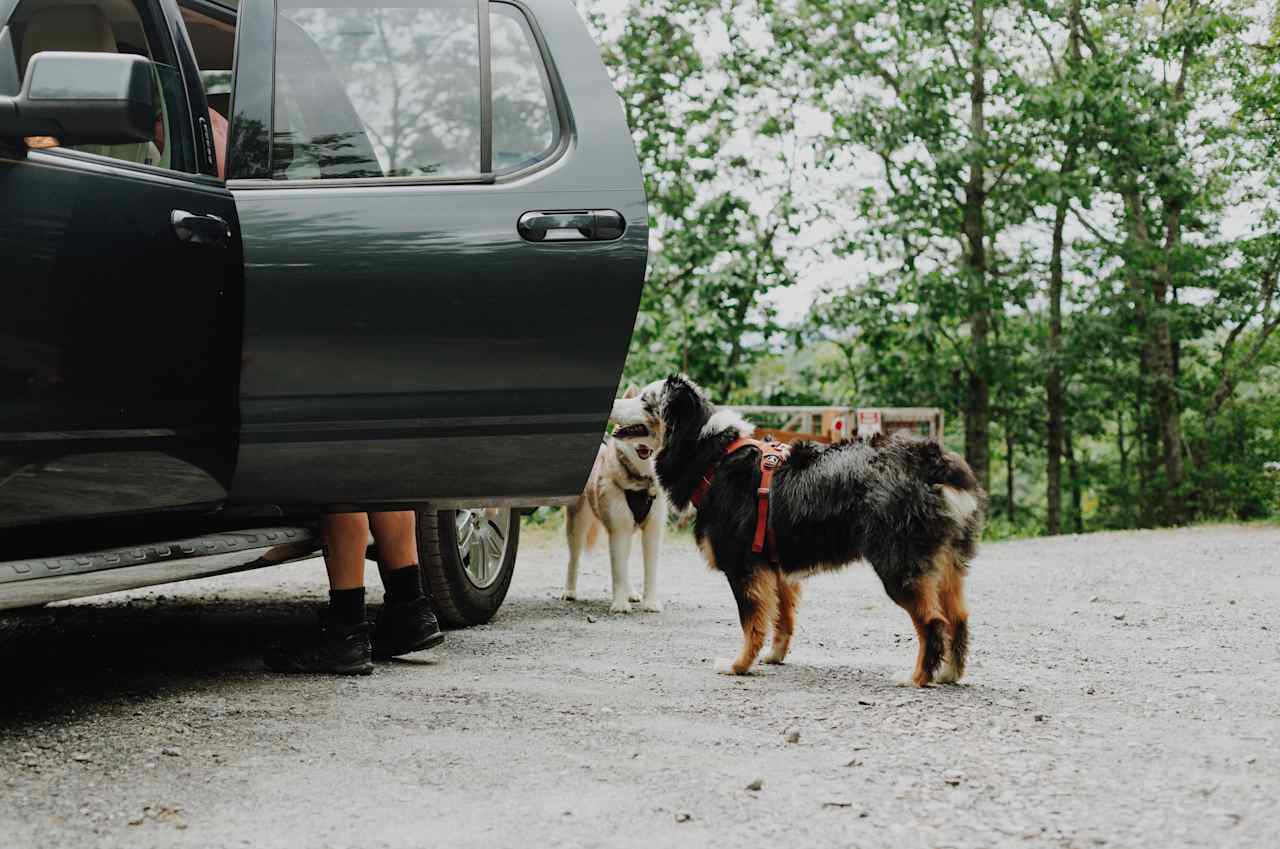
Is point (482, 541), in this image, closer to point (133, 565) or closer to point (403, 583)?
point (403, 583)

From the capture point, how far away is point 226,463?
314 centimetres

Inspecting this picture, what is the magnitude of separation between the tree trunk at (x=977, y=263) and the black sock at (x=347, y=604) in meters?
10.2

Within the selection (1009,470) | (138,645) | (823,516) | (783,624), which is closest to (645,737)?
(823,516)

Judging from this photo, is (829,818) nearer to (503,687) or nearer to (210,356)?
(503,687)

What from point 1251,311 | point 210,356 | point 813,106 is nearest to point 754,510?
point 210,356

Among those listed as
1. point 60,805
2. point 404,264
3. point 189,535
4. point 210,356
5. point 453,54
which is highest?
point 453,54

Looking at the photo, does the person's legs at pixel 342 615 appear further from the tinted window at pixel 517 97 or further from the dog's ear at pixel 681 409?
the tinted window at pixel 517 97

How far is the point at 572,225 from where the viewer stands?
3.15 meters

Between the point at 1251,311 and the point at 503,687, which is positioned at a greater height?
the point at 1251,311

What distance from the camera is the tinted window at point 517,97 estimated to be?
327 centimetres

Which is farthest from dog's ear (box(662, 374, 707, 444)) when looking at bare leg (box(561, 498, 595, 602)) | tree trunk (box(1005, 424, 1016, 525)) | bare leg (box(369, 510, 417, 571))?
tree trunk (box(1005, 424, 1016, 525))

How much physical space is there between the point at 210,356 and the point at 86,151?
577 millimetres

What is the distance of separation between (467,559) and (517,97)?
2.32 metres

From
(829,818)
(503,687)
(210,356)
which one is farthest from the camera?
(503,687)
